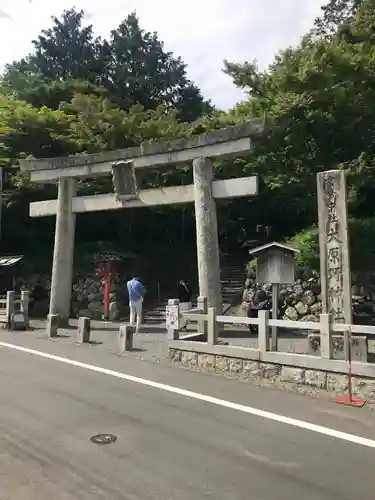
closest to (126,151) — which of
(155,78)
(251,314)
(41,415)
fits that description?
(251,314)

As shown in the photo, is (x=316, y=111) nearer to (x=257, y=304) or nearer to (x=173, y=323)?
(x=257, y=304)

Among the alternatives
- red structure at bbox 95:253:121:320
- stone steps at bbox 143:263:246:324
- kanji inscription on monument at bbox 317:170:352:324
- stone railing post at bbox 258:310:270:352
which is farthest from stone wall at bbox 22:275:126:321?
kanji inscription on monument at bbox 317:170:352:324

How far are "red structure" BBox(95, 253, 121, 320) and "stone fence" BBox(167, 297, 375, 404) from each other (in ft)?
30.2

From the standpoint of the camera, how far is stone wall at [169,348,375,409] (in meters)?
8.66

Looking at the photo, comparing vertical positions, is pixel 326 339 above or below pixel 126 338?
above

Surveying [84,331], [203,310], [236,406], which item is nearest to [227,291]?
[84,331]

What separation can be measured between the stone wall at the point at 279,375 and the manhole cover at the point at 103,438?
402cm

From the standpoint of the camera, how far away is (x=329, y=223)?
1092 centimetres

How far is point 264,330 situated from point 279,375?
88cm

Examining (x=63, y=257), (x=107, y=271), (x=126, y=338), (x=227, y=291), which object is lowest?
(x=126, y=338)

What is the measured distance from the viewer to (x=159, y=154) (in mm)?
17359

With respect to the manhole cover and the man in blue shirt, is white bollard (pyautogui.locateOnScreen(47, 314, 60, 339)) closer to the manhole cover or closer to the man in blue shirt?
the man in blue shirt

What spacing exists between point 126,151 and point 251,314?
700 centimetres

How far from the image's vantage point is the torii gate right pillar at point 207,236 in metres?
15.6
